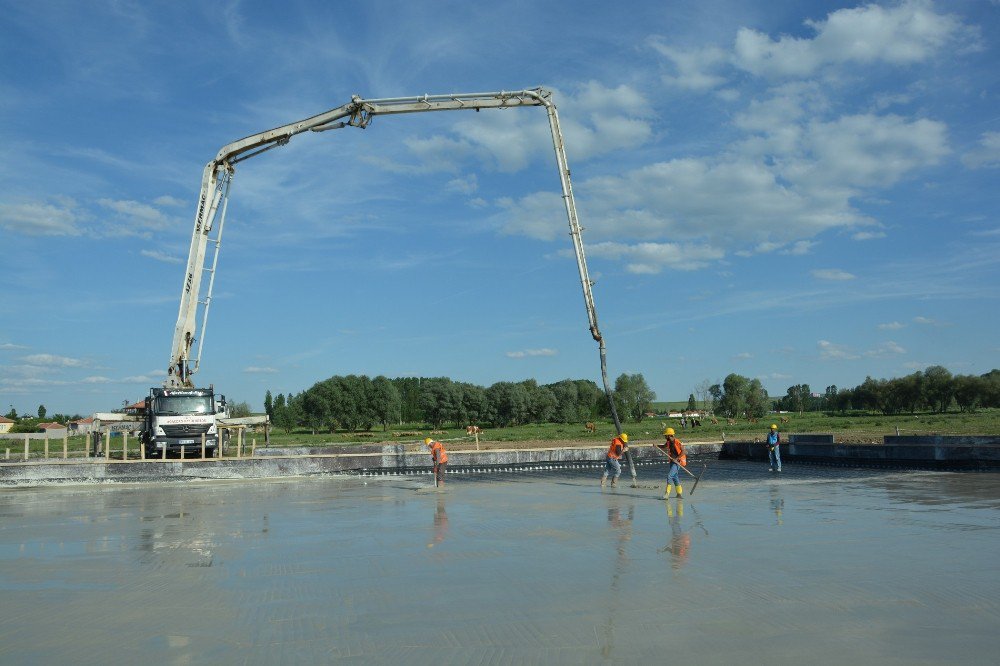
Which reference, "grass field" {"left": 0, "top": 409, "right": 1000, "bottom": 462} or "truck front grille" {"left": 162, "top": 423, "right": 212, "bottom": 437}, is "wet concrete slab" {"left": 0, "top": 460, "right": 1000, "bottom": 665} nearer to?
"truck front grille" {"left": 162, "top": 423, "right": 212, "bottom": 437}

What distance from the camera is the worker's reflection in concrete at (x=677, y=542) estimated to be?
10383 millimetres

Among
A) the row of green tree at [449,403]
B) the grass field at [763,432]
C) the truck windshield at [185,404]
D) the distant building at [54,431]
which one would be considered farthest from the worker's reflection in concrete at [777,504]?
the row of green tree at [449,403]

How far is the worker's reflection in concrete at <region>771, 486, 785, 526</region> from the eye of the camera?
566 inches

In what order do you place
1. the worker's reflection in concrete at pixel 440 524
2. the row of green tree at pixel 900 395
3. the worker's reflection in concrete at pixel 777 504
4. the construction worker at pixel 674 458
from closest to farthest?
the worker's reflection in concrete at pixel 440 524
the worker's reflection in concrete at pixel 777 504
the construction worker at pixel 674 458
the row of green tree at pixel 900 395

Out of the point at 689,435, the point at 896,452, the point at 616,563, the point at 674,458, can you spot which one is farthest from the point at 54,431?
the point at 616,563

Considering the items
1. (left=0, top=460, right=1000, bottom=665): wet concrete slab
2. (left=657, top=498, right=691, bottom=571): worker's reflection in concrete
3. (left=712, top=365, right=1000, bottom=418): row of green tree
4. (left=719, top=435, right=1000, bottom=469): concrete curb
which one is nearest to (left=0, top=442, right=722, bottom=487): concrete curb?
(left=719, top=435, right=1000, bottom=469): concrete curb

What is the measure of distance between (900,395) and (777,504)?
96.5 meters

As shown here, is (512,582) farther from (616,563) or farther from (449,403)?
(449,403)

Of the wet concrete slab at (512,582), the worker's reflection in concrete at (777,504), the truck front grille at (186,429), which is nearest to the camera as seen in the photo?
the wet concrete slab at (512,582)

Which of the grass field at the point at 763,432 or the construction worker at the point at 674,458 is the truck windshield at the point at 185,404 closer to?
the construction worker at the point at 674,458

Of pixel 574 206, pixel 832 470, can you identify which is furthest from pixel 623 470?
pixel 574 206

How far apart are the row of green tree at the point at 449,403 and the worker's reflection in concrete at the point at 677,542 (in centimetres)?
7946

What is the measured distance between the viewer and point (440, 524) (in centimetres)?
1439

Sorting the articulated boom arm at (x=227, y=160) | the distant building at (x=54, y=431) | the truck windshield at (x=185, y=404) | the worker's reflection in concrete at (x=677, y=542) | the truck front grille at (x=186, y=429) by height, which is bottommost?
the worker's reflection in concrete at (x=677, y=542)
